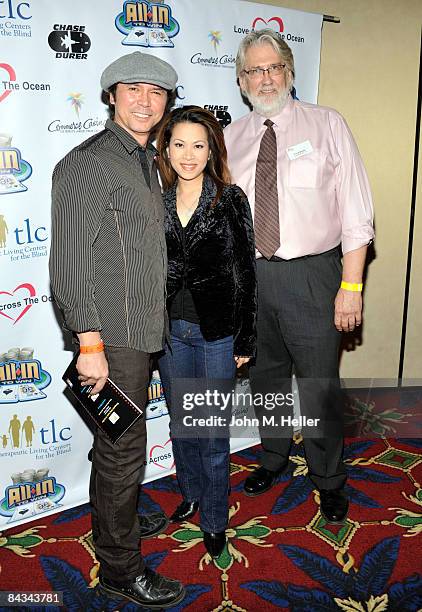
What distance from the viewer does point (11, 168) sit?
2.47 metres

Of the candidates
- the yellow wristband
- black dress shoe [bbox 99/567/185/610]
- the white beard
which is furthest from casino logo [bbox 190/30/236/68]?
black dress shoe [bbox 99/567/185/610]

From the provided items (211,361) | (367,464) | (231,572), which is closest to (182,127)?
(211,361)

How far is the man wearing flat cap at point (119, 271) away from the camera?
187 cm

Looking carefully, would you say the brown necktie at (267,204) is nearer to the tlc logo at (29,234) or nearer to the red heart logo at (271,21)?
the red heart logo at (271,21)

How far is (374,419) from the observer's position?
3.69m

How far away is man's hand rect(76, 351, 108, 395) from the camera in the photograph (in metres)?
1.95

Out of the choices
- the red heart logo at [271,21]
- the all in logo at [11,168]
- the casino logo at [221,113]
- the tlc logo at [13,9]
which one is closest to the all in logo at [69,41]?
the tlc logo at [13,9]

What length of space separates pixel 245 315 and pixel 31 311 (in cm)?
97

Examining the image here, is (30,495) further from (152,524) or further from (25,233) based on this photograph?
(25,233)

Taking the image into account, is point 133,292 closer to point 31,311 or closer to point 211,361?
point 211,361

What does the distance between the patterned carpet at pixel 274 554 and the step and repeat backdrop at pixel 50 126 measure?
0.94 feet

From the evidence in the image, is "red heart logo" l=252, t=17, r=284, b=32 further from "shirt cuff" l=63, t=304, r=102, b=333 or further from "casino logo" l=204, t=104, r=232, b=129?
"shirt cuff" l=63, t=304, r=102, b=333

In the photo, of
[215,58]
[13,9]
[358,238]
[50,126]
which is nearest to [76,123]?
[50,126]

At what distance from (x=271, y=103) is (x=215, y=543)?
1.84 m
